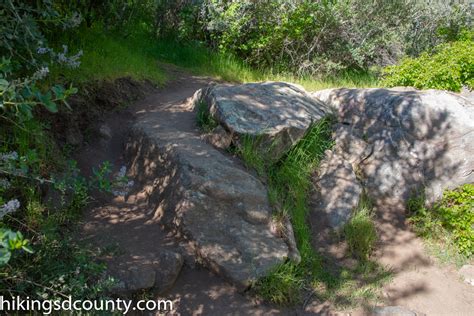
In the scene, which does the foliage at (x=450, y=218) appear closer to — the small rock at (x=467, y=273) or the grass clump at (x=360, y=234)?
the small rock at (x=467, y=273)

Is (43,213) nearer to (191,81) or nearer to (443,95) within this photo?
(191,81)

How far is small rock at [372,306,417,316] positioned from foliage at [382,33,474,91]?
333 cm

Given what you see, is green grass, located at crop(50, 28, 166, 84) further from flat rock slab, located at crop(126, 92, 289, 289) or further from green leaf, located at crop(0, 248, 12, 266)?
green leaf, located at crop(0, 248, 12, 266)

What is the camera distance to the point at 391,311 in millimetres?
3957

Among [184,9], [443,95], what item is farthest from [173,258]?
[184,9]

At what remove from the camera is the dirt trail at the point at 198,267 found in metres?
3.65

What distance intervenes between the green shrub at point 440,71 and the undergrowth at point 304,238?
1.74 metres

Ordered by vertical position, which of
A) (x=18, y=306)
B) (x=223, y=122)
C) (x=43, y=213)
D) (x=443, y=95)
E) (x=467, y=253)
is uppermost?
(x=443, y=95)

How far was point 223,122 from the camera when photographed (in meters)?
4.89

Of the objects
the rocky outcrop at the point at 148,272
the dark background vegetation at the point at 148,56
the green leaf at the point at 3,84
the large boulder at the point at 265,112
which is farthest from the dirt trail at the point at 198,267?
the green leaf at the point at 3,84

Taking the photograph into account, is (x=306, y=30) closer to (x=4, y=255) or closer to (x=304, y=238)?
(x=304, y=238)

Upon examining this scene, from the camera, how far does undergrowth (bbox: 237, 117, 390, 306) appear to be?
3.89 meters

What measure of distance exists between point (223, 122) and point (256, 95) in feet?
2.59

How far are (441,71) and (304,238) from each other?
129 inches
